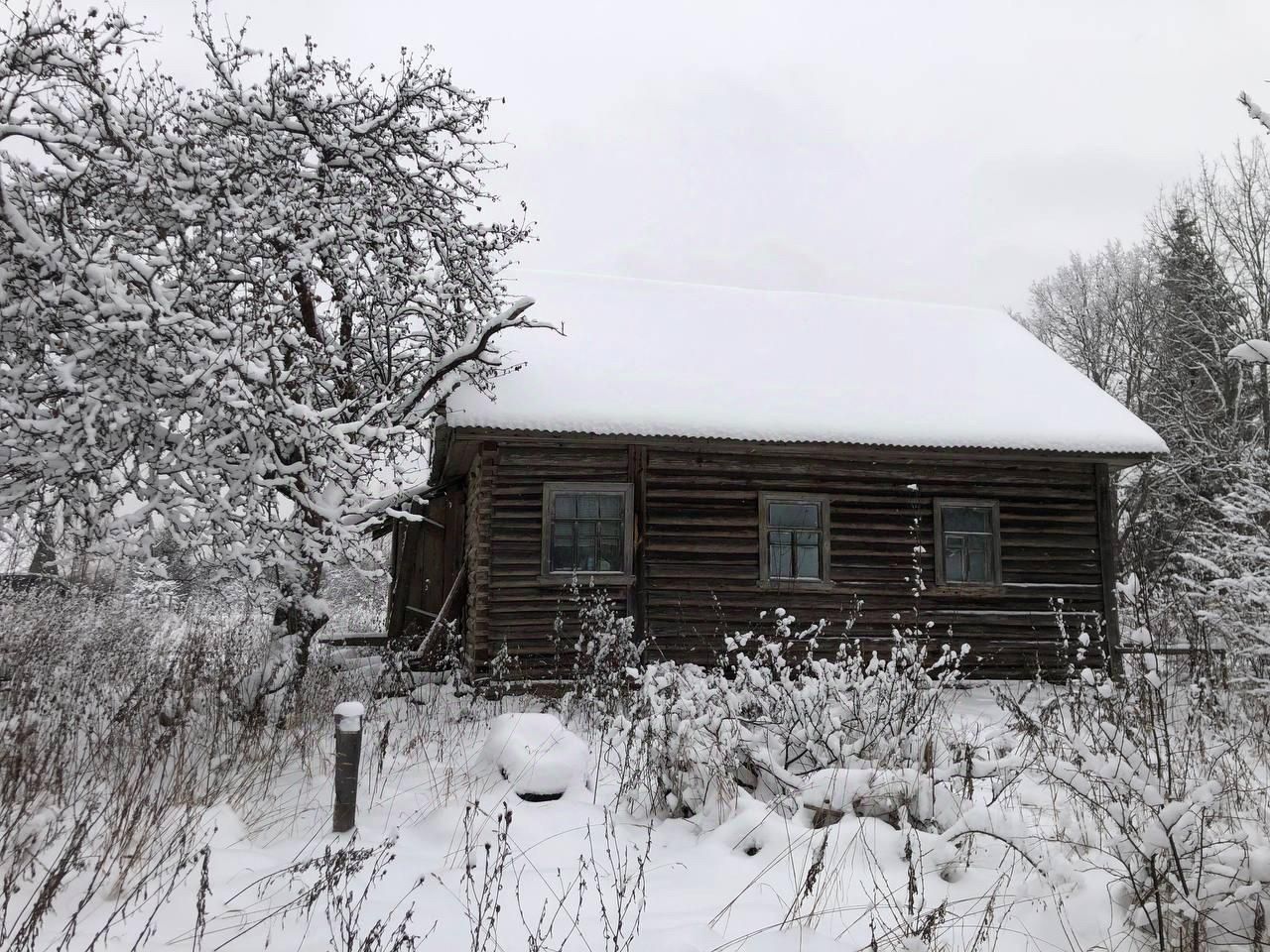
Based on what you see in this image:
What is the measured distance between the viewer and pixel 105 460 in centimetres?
559

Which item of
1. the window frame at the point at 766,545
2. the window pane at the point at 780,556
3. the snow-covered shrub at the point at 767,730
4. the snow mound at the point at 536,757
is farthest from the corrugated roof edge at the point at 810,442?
the snow-covered shrub at the point at 767,730

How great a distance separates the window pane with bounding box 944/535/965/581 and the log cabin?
A: 0.04 meters

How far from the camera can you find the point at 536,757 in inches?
199

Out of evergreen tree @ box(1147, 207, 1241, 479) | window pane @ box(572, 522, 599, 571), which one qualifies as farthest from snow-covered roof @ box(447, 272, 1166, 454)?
evergreen tree @ box(1147, 207, 1241, 479)

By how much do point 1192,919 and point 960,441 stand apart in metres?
8.50

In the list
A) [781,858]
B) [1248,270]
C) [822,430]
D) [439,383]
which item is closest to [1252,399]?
[1248,270]

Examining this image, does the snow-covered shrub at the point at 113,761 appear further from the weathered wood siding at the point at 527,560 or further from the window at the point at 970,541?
the window at the point at 970,541

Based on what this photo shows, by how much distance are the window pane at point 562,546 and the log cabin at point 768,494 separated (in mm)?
19

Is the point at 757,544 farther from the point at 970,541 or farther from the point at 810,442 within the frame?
the point at 970,541

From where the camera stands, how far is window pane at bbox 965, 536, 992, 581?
11367mm

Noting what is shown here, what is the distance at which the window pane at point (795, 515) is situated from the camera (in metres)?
10.9

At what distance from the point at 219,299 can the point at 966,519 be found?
929 cm

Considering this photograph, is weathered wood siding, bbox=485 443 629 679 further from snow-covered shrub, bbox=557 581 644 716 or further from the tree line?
the tree line

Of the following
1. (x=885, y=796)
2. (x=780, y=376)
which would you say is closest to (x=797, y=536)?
(x=780, y=376)
